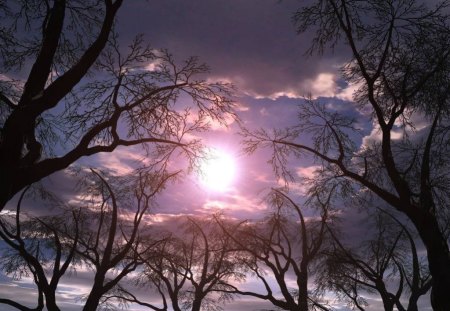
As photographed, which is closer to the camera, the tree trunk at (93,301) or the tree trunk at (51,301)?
the tree trunk at (51,301)

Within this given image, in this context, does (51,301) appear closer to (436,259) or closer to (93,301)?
(93,301)

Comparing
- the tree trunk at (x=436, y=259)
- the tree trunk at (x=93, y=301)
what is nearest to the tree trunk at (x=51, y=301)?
the tree trunk at (x=93, y=301)

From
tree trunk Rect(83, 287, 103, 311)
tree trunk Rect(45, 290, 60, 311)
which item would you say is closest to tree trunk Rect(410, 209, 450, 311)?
tree trunk Rect(83, 287, 103, 311)

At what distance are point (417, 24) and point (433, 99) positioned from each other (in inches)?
73.8

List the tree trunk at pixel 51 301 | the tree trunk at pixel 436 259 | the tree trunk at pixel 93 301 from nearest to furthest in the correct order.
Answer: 1. the tree trunk at pixel 436 259
2. the tree trunk at pixel 51 301
3. the tree trunk at pixel 93 301

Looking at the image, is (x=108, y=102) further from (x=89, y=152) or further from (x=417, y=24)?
(x=417, y=24)

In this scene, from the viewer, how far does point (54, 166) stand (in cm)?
727

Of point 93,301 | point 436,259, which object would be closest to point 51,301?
point 93,301

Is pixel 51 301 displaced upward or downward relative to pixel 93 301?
downward

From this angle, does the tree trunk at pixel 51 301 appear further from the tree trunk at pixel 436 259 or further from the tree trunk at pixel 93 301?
the tree trunk at pixel 436 259

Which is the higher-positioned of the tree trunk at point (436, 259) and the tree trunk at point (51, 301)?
the tree trunk at point (436, 259)

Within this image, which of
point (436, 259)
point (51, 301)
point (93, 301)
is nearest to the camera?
point (436, 259)

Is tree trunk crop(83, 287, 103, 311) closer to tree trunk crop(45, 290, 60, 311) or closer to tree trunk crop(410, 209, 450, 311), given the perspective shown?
tree trunk crop(45, 290, 60, 311)

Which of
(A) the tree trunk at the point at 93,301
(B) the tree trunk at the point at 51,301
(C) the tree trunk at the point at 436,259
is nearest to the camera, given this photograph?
(C) the tree trunk at the point at 436,259
